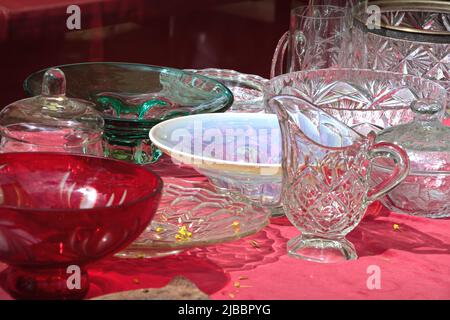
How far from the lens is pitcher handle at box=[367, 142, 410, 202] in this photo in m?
0.92

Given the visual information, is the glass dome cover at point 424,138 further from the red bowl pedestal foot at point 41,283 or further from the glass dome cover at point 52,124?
the red bowl pedestal foot at point 41,283

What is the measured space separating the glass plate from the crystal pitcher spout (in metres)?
0.05

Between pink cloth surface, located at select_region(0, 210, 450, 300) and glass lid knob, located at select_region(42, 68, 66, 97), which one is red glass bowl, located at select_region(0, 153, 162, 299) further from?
glass lid knob, located at select_region(42, 68, 66, 97)

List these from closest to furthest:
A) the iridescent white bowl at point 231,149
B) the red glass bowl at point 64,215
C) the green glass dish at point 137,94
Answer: the red glass bowl at point 64,215
the iridescent white bowl at point 231,149
the green glass dish at point 137,94

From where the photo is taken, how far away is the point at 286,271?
2.95 feet

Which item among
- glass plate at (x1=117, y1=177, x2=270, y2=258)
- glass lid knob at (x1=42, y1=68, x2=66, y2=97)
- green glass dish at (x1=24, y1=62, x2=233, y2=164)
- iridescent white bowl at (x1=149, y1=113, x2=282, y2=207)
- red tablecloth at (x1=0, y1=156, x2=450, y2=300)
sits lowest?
red tablecloth at (x1=0, y1=156, x2=450, y2=300)

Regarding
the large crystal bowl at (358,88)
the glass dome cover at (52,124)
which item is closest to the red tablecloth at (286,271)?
the glass dome cover at (52,124)

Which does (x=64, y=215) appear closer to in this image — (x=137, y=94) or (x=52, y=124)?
(x=52, y=124)

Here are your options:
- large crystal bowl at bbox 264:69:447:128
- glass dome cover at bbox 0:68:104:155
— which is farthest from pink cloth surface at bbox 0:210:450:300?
large crystal bowl at bbox 264:69:447:128

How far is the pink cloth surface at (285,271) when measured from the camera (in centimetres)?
→ 85

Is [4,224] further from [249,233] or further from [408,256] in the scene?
[408,256]

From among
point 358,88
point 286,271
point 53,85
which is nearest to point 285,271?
point 286,271

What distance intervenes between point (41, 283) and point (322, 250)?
11.8 inches

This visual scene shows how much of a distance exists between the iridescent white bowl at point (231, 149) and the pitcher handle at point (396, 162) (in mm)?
111
